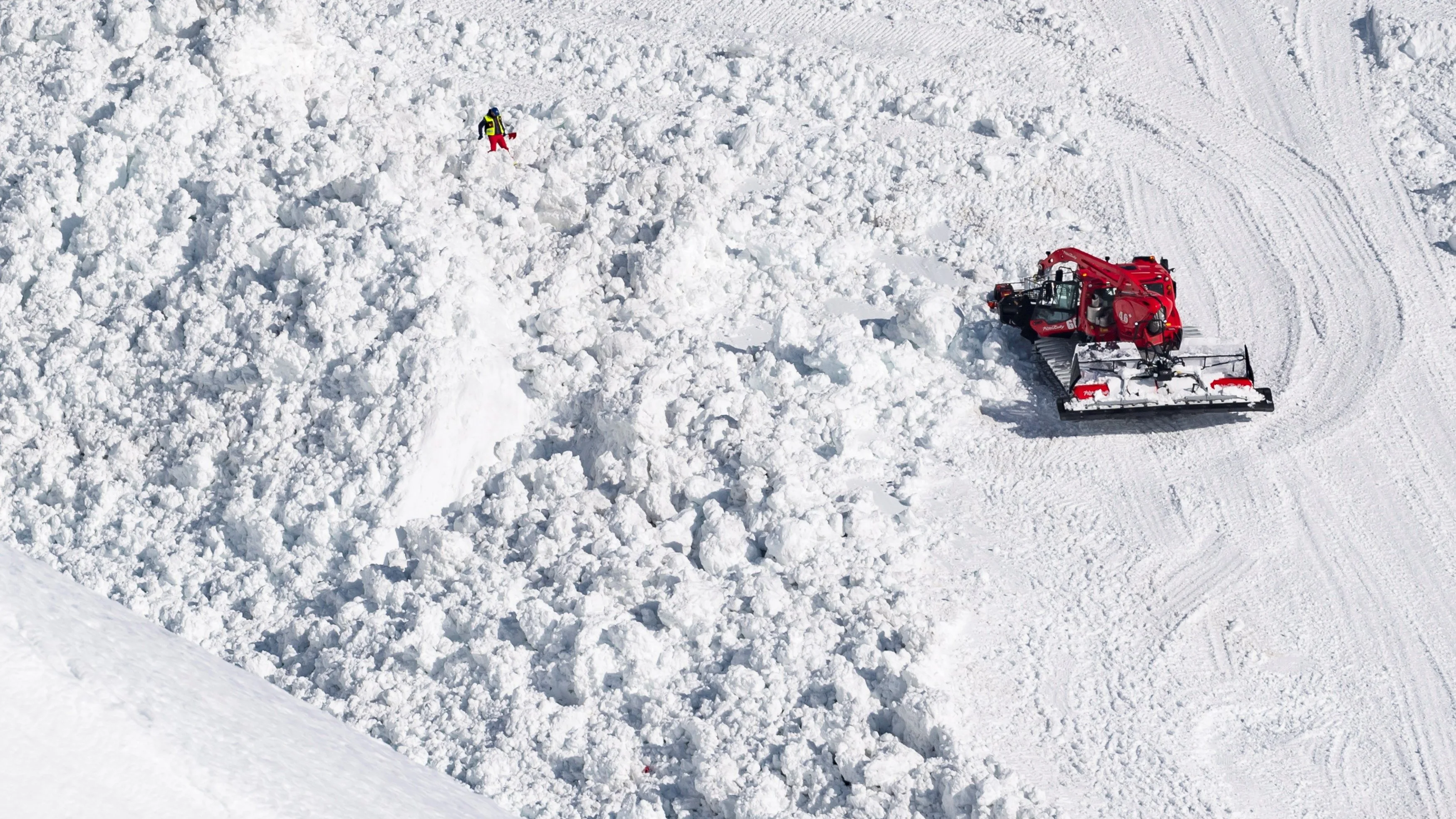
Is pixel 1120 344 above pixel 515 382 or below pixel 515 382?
above

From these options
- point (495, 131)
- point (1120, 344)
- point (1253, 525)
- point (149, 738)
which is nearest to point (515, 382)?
point (495, 131)

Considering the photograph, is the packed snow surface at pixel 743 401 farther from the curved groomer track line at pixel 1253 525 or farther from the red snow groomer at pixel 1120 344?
the red snow groomer at pixel 1120 344

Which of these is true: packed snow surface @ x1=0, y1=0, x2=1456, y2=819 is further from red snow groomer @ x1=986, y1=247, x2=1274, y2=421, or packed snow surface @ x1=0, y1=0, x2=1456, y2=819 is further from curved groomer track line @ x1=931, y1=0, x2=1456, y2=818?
red snow groomer @ x1=986, y1=247, x2=1274, y2=421

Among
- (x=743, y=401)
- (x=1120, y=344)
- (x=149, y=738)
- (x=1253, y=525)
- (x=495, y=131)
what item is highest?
(x=495, y=131)

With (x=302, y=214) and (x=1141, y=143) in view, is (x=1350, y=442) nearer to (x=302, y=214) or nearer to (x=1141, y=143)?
(x=1141, y=143)

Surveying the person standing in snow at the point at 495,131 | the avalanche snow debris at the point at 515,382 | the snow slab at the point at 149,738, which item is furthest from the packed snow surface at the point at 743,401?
the snow slab at the point at 149,738

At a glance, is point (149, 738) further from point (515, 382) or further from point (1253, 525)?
point (1253, 525)

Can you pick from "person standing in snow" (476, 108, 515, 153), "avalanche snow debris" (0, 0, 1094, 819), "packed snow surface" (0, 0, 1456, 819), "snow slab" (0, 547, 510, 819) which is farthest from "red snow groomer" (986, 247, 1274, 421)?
"snow slab" (0, 547, 510, 819)
